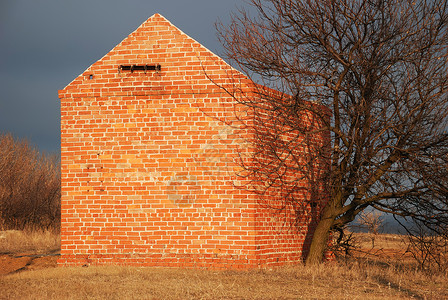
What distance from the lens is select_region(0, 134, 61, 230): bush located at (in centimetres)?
2612

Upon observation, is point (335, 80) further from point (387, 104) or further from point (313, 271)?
point (313, 271)

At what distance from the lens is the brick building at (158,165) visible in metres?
11.2

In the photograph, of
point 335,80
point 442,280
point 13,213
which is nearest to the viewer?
point 442,280

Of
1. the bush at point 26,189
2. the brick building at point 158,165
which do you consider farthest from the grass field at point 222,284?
the bush at point 26,189

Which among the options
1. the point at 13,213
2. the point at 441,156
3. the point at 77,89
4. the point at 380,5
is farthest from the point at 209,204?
the point at 13,213

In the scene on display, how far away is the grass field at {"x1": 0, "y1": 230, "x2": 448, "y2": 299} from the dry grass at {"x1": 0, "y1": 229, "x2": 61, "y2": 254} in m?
5.58

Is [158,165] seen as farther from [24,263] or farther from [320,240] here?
[24,263]

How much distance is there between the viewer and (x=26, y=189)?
89.4ft

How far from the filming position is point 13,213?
2634 centimetres

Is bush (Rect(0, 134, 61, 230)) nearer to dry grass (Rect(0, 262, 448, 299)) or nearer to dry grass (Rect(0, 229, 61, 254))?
dry grass (Rect(0, 229, 61, 254))

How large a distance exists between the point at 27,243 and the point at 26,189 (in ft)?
30.1

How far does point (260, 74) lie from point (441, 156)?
4.14 metres

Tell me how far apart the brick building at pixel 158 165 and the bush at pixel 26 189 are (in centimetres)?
1514

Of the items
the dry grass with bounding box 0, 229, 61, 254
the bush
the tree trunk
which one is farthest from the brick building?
the bush
